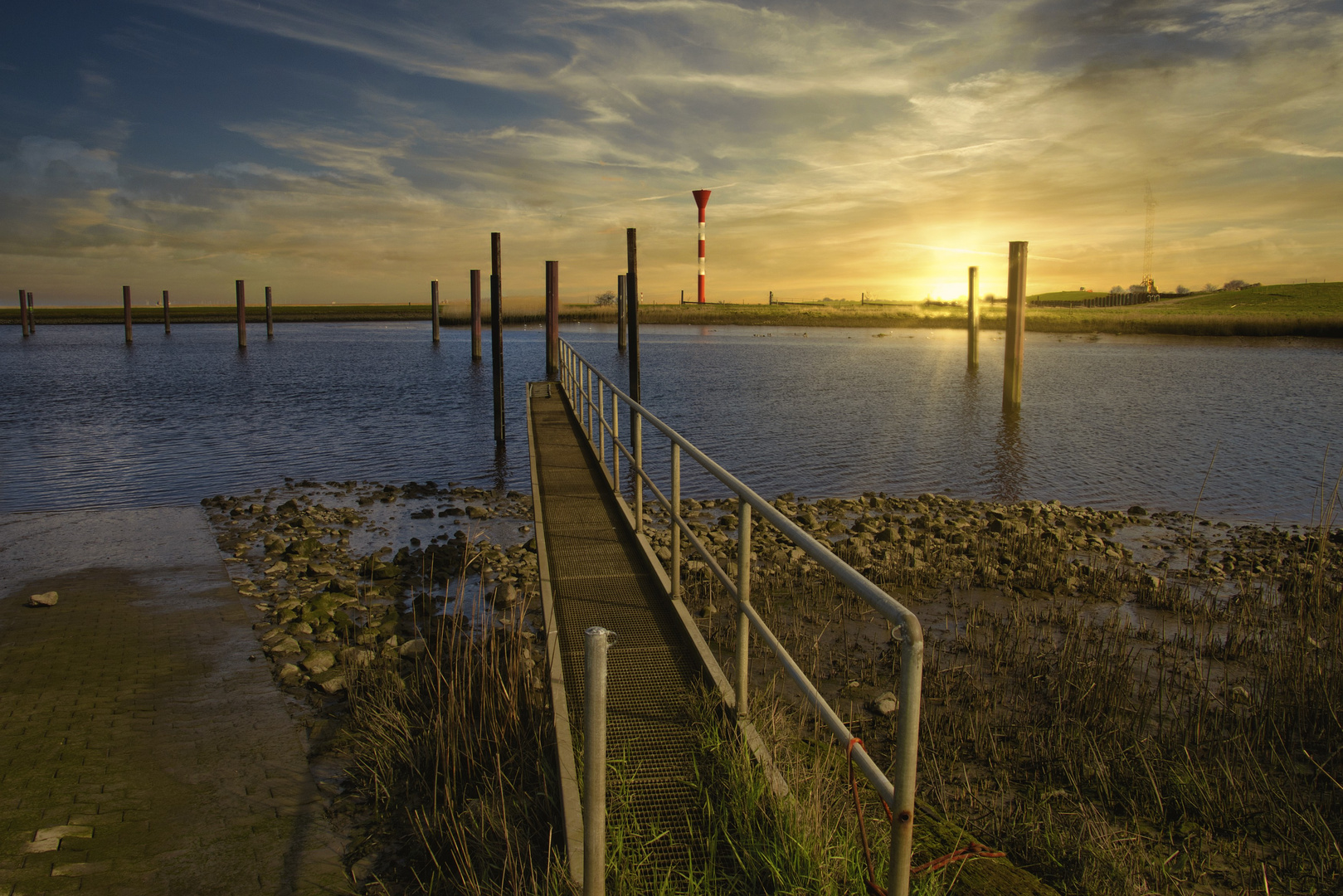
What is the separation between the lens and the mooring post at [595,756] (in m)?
2.01

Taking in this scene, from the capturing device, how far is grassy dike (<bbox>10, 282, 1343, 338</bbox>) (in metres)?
57.1

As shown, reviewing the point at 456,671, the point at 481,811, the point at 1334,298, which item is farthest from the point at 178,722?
the point at 1334,298

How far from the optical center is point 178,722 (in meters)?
5.20

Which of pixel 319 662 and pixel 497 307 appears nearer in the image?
pixel 319 662

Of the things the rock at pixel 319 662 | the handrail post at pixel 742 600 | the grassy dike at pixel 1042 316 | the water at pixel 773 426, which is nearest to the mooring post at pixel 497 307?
the water at pixel 773 426

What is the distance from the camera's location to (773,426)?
1989cm

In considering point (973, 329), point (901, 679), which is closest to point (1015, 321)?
point (973, 329)

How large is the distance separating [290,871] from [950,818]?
3140 millimetres

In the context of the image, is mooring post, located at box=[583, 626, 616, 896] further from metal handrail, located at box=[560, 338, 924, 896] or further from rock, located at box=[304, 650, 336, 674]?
rock, located at box=[304, 650, 336, 674]

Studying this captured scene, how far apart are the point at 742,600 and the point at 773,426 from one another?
53.5 ft

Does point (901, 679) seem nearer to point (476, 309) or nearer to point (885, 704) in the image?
point (885, 704)

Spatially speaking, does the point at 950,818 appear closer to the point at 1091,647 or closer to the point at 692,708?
the point at 692,708

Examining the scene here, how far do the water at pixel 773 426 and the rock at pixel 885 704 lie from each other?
24.6 feet

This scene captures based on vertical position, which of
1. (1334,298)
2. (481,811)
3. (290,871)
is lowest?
(290,871)
